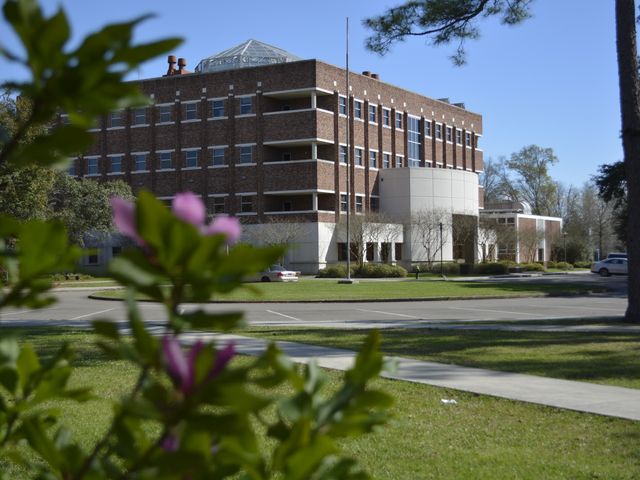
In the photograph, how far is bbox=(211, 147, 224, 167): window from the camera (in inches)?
2559

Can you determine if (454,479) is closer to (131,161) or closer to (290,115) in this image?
(290,115)

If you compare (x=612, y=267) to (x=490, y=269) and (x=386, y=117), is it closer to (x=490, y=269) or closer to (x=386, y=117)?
(x=490, y=269)

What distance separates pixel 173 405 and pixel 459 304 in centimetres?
2759

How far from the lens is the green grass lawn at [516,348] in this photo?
422 inches

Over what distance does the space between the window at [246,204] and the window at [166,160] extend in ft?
25.0

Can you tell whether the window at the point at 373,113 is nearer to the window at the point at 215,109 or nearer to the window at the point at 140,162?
the window at the point at 215,109

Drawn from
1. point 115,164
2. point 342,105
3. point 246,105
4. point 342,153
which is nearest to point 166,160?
point 115,164

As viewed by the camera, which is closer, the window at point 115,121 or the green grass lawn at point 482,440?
the green grass lawn at point 482,440

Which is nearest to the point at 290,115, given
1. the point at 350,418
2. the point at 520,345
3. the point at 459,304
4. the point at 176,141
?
the point at 176,141

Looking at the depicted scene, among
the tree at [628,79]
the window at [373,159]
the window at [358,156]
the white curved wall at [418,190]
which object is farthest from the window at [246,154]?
the tree at [628,79]

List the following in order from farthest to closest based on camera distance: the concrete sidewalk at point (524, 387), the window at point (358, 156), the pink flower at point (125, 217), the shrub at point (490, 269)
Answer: the window at point (358, 156)
the shrub at point (490, 269)
the concrete sidewalk at point (524, 387)
the pink flower at point (125, 217)

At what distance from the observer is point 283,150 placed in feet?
211

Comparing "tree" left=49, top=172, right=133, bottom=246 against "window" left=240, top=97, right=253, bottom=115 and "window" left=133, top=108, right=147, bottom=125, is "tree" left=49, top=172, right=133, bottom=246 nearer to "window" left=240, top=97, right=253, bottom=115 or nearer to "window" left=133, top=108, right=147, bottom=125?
"window" left=133, top=108, right=147, bottom=125

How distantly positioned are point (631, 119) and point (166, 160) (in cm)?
5348
